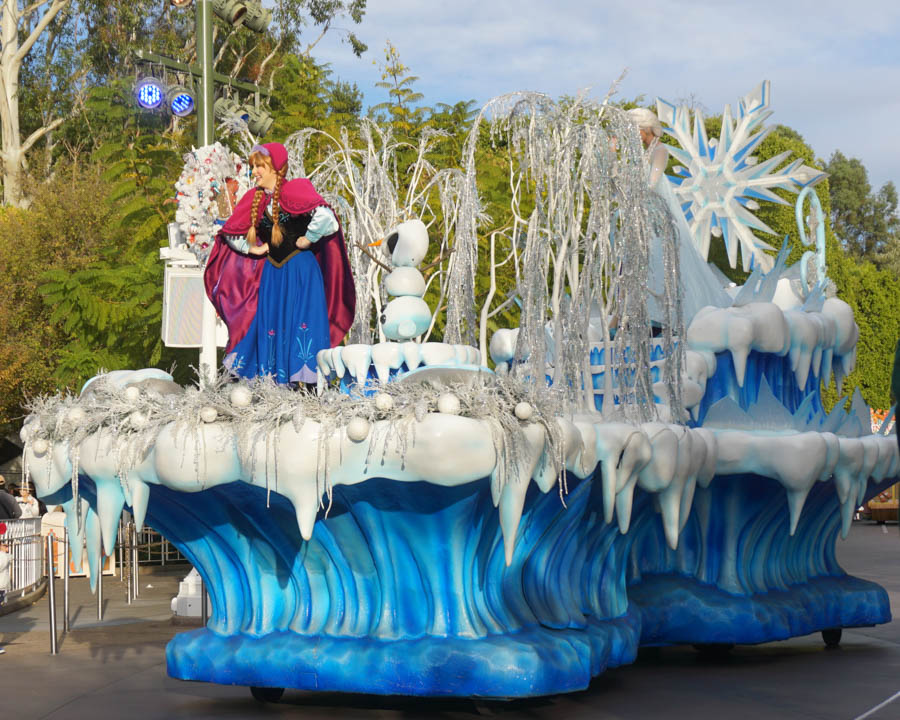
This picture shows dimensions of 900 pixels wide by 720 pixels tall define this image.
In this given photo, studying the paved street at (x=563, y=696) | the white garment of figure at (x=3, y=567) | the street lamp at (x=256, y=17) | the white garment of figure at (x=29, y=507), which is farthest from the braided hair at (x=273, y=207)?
the white garment of figure at (x=29, y=507)

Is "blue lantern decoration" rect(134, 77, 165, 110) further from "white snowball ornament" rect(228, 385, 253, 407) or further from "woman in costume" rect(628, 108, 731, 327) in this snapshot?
"white snowball ornament" rect(228, 385, 253, 407)

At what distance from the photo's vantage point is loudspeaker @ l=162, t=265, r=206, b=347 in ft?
37.7

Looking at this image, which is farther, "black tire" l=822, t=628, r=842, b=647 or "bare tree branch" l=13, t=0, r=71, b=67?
"bare tree branch" l=13, t=0, r=71, b=67

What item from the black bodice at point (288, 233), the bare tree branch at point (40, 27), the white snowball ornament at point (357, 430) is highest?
the bare tree branch at point (40, 27)

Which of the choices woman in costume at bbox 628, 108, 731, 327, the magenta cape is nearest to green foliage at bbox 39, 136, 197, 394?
woman in costume at bbox 628, 108, 731, 327

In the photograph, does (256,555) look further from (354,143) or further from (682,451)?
(354,143)

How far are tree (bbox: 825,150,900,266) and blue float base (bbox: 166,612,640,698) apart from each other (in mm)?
51532

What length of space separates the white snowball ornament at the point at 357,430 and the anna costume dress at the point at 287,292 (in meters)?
1.22

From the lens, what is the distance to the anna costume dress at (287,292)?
8.07 m

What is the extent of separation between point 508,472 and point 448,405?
0.48m

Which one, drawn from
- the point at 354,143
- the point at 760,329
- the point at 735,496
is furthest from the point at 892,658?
the point at 354,143

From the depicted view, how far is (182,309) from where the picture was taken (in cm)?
1153

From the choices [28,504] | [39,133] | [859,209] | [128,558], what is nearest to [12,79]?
[39,133]

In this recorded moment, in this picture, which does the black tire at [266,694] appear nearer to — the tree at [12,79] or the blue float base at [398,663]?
the blue float base at [398,663]
